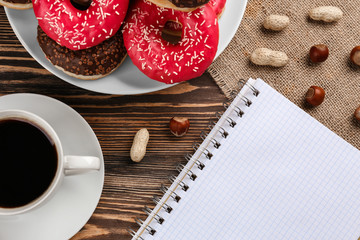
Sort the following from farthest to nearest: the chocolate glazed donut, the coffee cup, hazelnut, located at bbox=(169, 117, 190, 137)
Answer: hazelnut, located at bbox=(169, 117, 190, 137) < the coffee cup < the chocolate glazed donut

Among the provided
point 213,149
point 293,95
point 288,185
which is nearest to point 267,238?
point 288,185

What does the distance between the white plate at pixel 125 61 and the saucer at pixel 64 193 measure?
0.26 feet

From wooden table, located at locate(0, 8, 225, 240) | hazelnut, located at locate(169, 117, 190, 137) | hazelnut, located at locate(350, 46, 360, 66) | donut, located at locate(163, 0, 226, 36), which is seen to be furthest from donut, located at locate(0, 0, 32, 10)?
hazelnut, located at locate(350, 46, 360, 66)

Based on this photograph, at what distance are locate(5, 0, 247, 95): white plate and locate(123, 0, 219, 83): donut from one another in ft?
0.16

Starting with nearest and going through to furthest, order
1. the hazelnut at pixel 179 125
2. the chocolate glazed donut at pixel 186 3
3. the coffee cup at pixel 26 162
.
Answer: the chocolate glazed donut at pixel 186 3 < the coffee cup at pixel 26 162 < the hazelnut at pixel 179 125

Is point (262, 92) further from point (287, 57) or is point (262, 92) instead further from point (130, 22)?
point (130, 22)

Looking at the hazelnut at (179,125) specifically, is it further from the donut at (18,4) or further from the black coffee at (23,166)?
the donut at (18,4)

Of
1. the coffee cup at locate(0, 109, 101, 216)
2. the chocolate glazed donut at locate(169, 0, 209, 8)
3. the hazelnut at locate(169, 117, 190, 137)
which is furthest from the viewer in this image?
the hazelnut at locate(169, 117, 190, 137)

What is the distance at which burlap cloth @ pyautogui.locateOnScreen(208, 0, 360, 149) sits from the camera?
1.05 meters

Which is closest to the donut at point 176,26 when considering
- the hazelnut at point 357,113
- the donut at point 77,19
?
the donut at point 77,19

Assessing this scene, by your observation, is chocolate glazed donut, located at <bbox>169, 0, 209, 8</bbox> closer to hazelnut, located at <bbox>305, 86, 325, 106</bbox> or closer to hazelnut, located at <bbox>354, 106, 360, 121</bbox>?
hazelnut, located at <bbox>305, 86, 325, 106</bbox>

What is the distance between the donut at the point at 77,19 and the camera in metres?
0.82

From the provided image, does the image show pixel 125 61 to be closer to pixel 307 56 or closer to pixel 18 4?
pixel 18 4

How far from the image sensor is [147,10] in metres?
0.86
